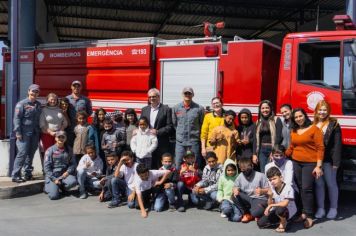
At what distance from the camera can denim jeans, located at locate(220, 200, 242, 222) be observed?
18.9 feet

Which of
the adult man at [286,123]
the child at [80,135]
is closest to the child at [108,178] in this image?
the child at [80,135]

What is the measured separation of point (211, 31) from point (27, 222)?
4227 mm

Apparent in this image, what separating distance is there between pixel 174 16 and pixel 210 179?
1617 centimetres

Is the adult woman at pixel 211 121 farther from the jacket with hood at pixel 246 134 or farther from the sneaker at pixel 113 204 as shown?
the sneaker at pixel 113 204

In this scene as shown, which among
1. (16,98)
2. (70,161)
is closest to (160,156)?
(70,161)

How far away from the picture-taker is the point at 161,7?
19.8 meters

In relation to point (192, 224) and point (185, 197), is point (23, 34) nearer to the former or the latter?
point (185, 197)

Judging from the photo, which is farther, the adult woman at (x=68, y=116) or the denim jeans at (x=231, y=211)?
the adult woman at (x=68, y=116)

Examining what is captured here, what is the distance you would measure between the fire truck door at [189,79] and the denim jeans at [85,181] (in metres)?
1.76

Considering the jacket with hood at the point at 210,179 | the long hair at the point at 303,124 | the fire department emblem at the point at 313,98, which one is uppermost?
the fire department emblem at the point at 313,98

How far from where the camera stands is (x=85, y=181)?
7.14m

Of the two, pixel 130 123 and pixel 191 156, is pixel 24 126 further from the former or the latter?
pixel 191 156

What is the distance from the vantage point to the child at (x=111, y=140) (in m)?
7.17

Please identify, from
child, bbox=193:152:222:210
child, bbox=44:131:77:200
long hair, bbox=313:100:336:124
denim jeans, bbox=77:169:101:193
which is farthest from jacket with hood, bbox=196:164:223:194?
child, bbox=44:131:77:200
